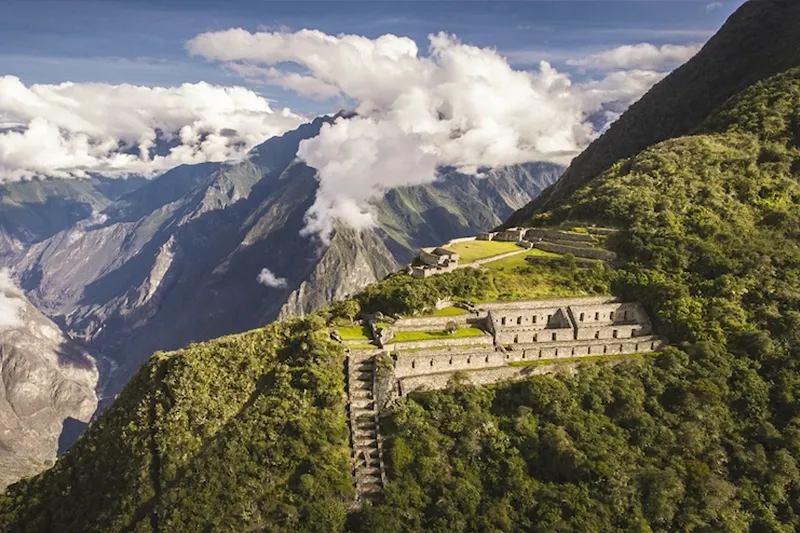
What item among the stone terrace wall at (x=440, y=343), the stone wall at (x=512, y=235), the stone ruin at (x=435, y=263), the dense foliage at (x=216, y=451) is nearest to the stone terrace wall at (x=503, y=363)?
the stone terrace wall at (x=440, y=343)

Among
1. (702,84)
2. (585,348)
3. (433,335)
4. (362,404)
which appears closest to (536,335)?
(585,348)

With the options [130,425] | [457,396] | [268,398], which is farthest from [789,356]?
[130,425]

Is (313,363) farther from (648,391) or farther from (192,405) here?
(648,391)

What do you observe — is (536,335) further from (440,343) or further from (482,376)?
(440,343)

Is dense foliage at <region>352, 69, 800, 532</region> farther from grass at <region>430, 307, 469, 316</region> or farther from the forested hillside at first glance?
grass at <region>430, 307, 469, 316</region>

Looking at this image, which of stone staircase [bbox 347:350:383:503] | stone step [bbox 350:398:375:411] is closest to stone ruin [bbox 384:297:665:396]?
stone staircase [bbox 347:350:383:503]

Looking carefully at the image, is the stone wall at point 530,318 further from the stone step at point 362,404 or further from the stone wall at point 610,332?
the stone step at point 362,404
